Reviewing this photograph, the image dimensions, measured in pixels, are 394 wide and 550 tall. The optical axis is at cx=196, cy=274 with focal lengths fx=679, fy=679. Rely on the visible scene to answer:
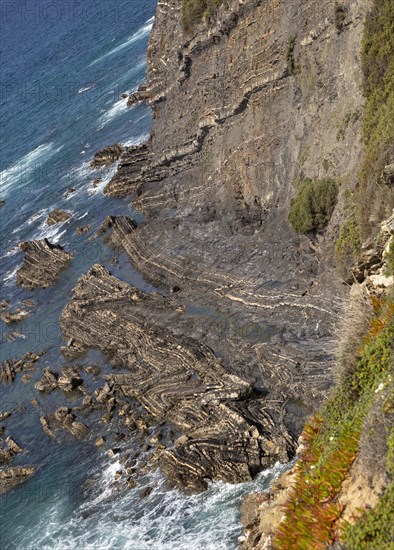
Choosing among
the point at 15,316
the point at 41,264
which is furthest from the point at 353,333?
the point at 41,264

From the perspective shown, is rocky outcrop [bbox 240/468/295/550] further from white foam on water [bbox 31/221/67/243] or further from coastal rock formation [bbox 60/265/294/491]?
white foam on water [bbox 31/221/67/243]

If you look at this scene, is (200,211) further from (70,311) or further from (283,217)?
(70,311)

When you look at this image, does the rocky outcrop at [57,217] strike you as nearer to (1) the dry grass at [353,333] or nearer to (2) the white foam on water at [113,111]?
(2) the white foam on water at [113,111]

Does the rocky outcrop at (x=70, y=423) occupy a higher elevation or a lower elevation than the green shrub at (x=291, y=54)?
lower

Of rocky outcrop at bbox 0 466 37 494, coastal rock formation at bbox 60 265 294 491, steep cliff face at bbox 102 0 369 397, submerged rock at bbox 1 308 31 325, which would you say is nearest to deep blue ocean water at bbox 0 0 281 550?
rocky outcrop at bbox 0 466 37 494

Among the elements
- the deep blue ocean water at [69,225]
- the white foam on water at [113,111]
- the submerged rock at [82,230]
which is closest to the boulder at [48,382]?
the deep blue ocean water at [69,225]

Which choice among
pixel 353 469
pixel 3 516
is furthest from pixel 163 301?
pixel 353 469
